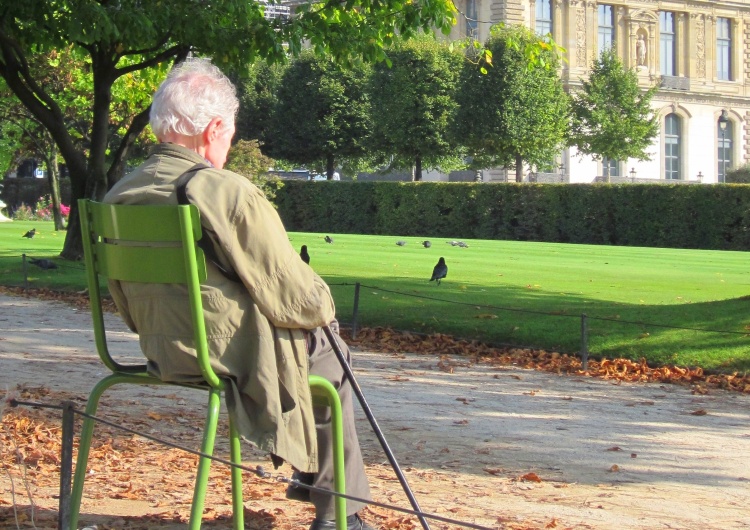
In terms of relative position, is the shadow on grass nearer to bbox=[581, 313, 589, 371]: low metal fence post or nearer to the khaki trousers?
bbox=[581, 313, 589, 371]: low metal fence post

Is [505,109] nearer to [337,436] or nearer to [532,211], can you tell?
[532,211]

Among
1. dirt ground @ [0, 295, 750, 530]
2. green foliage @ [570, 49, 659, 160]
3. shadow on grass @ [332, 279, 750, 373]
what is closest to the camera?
dirt ground @ [0, 295, 750, 530]

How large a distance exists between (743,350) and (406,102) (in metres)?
47.4

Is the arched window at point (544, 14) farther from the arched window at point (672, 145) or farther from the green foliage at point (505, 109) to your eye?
the green foliage at point (505, 109)

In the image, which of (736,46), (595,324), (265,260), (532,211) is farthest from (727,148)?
(265,260)

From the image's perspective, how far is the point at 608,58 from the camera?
63.9 metres

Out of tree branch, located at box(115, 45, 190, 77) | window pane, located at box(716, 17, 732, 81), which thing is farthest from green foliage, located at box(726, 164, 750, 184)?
tree branch, located at box(115, 45, 190, 77)

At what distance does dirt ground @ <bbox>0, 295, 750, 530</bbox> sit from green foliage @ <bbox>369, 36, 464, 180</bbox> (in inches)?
1875

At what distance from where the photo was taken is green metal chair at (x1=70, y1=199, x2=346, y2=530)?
11.1 feet

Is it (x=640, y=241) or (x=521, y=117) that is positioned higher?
(x=521, y=117)

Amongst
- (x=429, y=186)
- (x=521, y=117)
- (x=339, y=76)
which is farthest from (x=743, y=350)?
(x=339, y=76)

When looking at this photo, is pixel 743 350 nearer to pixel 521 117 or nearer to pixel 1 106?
pixel 1 106

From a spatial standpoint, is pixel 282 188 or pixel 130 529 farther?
pixel 282 188

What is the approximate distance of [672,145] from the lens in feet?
250
